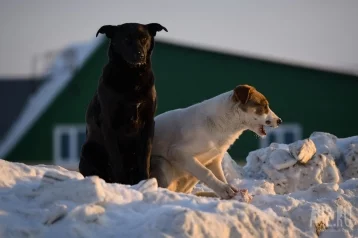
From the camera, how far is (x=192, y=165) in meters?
8.31

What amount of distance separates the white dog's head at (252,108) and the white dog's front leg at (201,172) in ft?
2.00

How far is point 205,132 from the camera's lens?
8.46 metres

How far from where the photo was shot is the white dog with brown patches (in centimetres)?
841

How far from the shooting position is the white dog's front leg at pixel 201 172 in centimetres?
806

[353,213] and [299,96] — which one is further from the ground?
[353,213]

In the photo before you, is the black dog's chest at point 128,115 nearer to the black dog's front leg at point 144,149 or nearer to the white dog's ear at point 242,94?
the black dog's front leg at point 144,149

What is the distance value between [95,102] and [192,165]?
→ 39.5 inches

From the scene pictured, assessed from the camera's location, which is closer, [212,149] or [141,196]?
[141,196]

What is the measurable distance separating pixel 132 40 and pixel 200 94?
22104 mm

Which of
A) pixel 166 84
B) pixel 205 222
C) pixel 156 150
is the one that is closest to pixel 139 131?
pixel 156 150

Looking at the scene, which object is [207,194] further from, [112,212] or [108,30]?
[112,212]

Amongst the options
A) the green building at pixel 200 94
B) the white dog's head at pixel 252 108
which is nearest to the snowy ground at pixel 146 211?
the white dog's head at pixel 252 108

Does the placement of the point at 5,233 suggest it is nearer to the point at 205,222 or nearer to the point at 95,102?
the point at 205,222

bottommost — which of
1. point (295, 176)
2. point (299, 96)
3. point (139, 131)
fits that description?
point (299, 96)
